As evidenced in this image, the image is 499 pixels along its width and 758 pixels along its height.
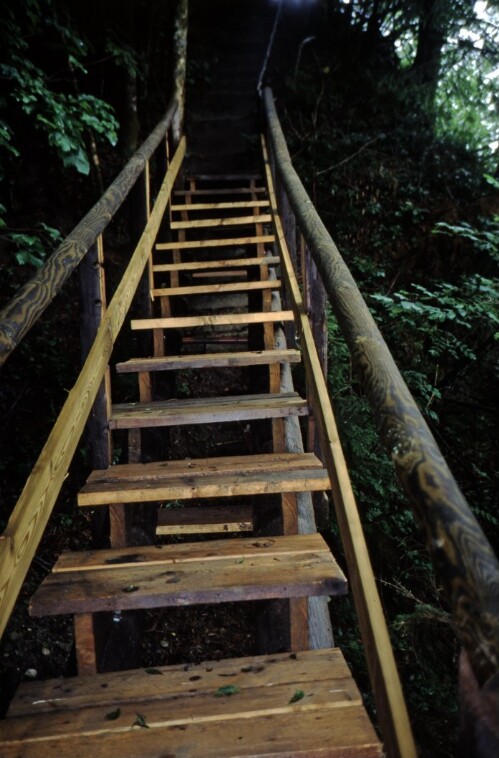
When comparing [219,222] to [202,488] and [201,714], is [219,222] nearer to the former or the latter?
[202,488]

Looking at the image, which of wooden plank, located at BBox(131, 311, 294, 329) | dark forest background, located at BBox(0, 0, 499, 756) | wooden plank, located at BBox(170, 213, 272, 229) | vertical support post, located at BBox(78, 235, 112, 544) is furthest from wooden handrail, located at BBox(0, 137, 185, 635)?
wooden plank, located at BBox(170, 213, 272, 229)

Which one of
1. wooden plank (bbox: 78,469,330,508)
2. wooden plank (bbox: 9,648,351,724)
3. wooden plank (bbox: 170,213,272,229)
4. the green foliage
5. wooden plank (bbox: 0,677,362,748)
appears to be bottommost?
wooden plank (bbox: 9,648,351,724)

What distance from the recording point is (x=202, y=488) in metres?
1.99

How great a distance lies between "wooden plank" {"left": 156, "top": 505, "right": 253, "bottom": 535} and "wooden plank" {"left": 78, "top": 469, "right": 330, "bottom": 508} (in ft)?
4.19

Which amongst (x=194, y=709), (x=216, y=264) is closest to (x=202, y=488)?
(x=194, y=709)

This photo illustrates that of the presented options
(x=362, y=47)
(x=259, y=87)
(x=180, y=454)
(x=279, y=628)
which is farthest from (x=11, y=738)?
(x=362, y=47)

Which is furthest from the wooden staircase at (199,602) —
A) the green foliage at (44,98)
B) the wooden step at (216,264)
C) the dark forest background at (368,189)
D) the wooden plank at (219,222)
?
the wooden plank at (219,222)

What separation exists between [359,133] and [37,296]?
278 inches

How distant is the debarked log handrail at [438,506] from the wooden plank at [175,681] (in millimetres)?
802

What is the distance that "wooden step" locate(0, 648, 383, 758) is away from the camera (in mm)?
1153

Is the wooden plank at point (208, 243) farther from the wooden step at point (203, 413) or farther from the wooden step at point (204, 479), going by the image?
the wooden step at point (204, 479)

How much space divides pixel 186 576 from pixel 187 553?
0.57ft

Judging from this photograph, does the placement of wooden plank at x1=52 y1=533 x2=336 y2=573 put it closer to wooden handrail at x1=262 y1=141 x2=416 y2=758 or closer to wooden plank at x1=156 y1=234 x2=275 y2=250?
wooden handrail at x1=262 y1=141 x2=416 y2=758

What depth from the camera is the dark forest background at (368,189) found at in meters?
3.16
